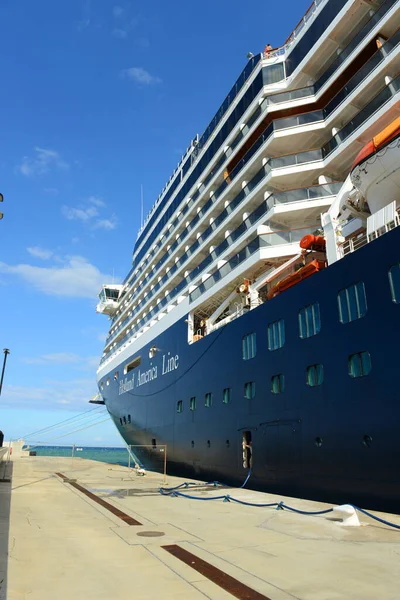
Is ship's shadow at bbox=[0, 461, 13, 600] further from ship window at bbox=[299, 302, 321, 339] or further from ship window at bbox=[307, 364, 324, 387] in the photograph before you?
ship window at bbox=[299, 302, 321, 339]

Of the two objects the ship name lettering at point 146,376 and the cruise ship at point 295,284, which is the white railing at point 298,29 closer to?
the cruise ship at point 295,284

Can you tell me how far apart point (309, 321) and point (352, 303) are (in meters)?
1.56

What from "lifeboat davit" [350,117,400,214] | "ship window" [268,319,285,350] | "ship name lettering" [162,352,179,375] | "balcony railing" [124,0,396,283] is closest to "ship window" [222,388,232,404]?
"ship window" [268,319,285,350]

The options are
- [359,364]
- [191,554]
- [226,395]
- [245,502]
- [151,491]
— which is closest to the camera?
[191,554]

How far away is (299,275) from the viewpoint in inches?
494

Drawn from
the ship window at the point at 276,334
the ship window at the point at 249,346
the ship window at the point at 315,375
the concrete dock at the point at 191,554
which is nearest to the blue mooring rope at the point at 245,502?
the concrete dock at the point at 191,554

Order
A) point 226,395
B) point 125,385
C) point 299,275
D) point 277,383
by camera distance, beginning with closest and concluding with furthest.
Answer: point 277,383
point 299,275
point 226,395
point 125,385

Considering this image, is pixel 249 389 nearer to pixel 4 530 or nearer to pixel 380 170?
pixel 380 170

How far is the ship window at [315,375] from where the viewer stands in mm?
10605

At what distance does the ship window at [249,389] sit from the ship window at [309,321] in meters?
2.78

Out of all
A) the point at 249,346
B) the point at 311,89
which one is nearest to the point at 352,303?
the point at 249,346

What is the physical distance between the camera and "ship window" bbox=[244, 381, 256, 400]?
13.4 metres

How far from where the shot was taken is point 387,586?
179 inches

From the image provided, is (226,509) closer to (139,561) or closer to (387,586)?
(139,561)
